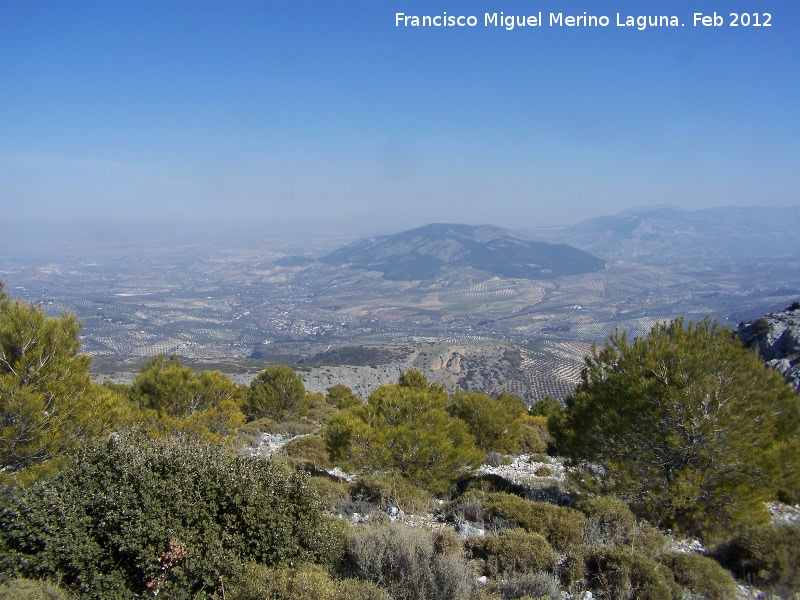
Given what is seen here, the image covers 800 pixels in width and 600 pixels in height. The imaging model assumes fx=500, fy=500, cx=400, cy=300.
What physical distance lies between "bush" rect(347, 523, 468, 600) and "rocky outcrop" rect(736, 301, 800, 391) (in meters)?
19.4

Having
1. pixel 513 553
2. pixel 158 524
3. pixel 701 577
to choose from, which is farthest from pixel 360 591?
pixel 701 577

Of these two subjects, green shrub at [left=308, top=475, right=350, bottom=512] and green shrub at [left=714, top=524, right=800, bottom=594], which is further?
green shrub at [left=308, top=475, right=350, bottom=512]

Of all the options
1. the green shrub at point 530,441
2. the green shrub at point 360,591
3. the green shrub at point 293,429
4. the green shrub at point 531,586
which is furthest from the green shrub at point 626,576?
the green shrub at point 293,429

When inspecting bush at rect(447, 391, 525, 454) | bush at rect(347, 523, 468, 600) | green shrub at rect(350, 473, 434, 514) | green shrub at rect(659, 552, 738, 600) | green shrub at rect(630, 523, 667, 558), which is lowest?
bush at rect(447, 391, 525, 454)

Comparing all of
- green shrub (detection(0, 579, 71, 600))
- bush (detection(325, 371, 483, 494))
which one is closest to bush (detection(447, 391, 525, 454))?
bush (detection(325, 371, 483, 494))

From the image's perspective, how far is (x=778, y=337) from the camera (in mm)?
23781

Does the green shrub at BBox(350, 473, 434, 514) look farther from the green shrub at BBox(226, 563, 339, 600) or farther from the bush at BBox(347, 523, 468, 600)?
the green shrub at BBox(226, 563, 339, 600)

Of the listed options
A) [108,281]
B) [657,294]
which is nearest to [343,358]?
[657,294]

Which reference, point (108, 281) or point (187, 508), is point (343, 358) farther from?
point (108, 281)

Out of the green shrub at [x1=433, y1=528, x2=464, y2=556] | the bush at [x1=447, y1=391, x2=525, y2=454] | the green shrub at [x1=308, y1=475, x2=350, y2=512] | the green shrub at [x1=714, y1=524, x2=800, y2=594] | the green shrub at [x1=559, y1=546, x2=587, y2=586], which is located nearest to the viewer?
the green shrub at [x1=714, y1=524, x2=800, y2=594]

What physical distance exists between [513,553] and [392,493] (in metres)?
4.13

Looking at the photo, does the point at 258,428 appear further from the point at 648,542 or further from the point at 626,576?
the point at 626,576

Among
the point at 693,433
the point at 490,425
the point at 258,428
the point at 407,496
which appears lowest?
the point at 258,428

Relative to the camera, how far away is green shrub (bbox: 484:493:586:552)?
692 cm
